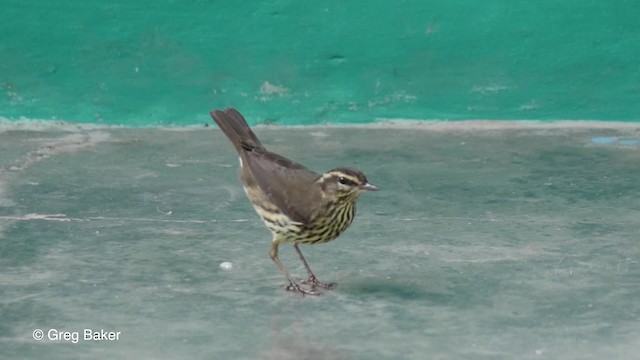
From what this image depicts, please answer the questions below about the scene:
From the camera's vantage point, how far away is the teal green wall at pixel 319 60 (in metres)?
8.06

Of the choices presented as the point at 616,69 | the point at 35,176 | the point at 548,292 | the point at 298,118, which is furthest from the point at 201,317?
the point at 616,69

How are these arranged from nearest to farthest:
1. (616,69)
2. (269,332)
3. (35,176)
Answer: (269,332) < (35,176) < (616,69)

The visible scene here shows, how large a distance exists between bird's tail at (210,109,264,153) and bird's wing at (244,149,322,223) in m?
0.07

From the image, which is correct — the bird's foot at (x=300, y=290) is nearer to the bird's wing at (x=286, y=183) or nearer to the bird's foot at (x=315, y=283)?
the bird's foot at (x=315, y=283)

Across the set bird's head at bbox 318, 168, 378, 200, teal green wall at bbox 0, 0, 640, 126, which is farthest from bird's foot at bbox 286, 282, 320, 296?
teal green wall at bbox 0, 0, 640, 126

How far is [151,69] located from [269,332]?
372 cm

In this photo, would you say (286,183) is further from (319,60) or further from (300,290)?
(319,60)

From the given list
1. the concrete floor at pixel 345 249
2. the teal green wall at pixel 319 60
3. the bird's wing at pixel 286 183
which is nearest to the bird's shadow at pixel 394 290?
the concrete floor at pixel 345 249

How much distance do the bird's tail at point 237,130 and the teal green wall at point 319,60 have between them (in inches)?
95.9

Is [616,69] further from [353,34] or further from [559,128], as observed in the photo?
[353,34]

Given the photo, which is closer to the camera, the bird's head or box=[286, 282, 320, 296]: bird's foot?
the bird's head

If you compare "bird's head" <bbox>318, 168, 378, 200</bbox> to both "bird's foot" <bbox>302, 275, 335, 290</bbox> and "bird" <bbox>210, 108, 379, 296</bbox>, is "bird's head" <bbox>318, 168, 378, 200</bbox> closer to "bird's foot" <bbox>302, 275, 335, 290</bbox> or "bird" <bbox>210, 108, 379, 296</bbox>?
"bird" <bbox>210, 108, 379, 296</bbox>

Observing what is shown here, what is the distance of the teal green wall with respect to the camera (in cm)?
806

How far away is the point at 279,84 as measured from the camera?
26.9ft
